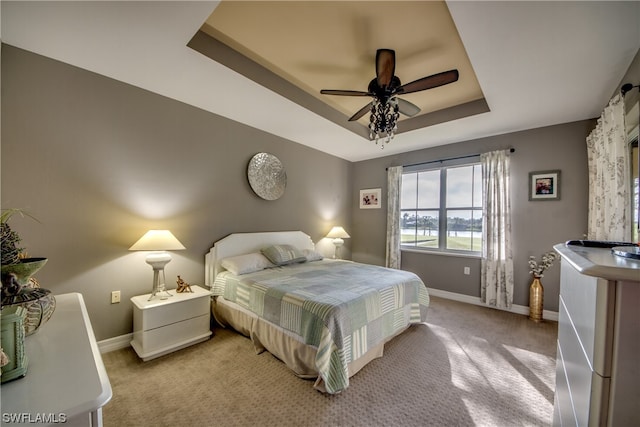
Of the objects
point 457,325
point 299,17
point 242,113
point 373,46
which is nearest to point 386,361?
point 457,325

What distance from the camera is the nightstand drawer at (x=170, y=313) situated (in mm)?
2113

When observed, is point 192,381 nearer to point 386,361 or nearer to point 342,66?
point 386,361

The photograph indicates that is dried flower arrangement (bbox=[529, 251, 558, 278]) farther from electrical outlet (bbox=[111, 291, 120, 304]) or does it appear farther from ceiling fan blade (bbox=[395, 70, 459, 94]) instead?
electrical outlet (bbox=[111, 291, 120, 304])

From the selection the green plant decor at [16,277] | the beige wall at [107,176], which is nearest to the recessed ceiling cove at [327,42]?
the beige wall at [107,176]

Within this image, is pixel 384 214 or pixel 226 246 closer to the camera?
pixel 226 246

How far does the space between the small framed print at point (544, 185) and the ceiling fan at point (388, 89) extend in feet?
7.01

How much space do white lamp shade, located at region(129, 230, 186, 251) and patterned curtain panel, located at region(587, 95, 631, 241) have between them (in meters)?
3.81

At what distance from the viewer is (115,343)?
7.61 feet

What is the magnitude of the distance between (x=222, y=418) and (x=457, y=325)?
8.67ft

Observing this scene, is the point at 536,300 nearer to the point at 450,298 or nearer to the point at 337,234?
the point at 450,298

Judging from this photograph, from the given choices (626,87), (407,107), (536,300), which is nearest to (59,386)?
(407,107)

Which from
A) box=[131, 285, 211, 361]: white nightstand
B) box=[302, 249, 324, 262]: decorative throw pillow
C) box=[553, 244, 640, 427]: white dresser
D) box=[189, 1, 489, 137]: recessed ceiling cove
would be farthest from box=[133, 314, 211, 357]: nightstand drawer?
box=[553, 244, 640, 427]: white dresser

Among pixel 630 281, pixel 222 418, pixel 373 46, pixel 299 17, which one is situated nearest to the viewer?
pixel 630 281

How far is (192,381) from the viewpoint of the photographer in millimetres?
1886
